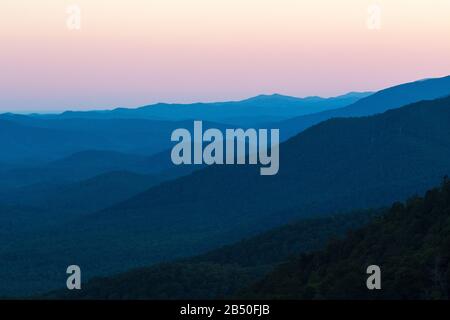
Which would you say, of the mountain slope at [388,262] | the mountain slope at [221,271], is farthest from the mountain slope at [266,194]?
the mountain slope at [388,262]

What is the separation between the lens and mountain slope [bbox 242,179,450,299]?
34.8m

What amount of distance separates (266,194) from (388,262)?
12833cm

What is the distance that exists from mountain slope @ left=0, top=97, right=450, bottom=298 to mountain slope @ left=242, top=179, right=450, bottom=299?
6089 cm

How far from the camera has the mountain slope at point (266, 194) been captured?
4993 inches

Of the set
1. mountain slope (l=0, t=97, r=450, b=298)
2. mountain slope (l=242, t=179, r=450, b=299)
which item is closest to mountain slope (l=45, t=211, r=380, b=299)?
mountain slope (l=242, t=179, r=450, b=299)

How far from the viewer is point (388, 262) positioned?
1543 inches

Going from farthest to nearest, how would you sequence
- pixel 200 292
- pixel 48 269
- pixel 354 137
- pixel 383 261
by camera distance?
pixel 354 137, pixel 48 269, pixel 200 292, pixel 383 261

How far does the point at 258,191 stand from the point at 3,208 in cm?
6259

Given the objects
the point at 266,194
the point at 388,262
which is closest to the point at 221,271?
the point at 388,262

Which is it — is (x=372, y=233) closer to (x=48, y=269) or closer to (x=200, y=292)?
(x=200, y=292)

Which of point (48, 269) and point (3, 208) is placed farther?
point (3, 208)

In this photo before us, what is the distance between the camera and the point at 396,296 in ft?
113

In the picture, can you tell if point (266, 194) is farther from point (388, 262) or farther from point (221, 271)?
point (388, 262)
